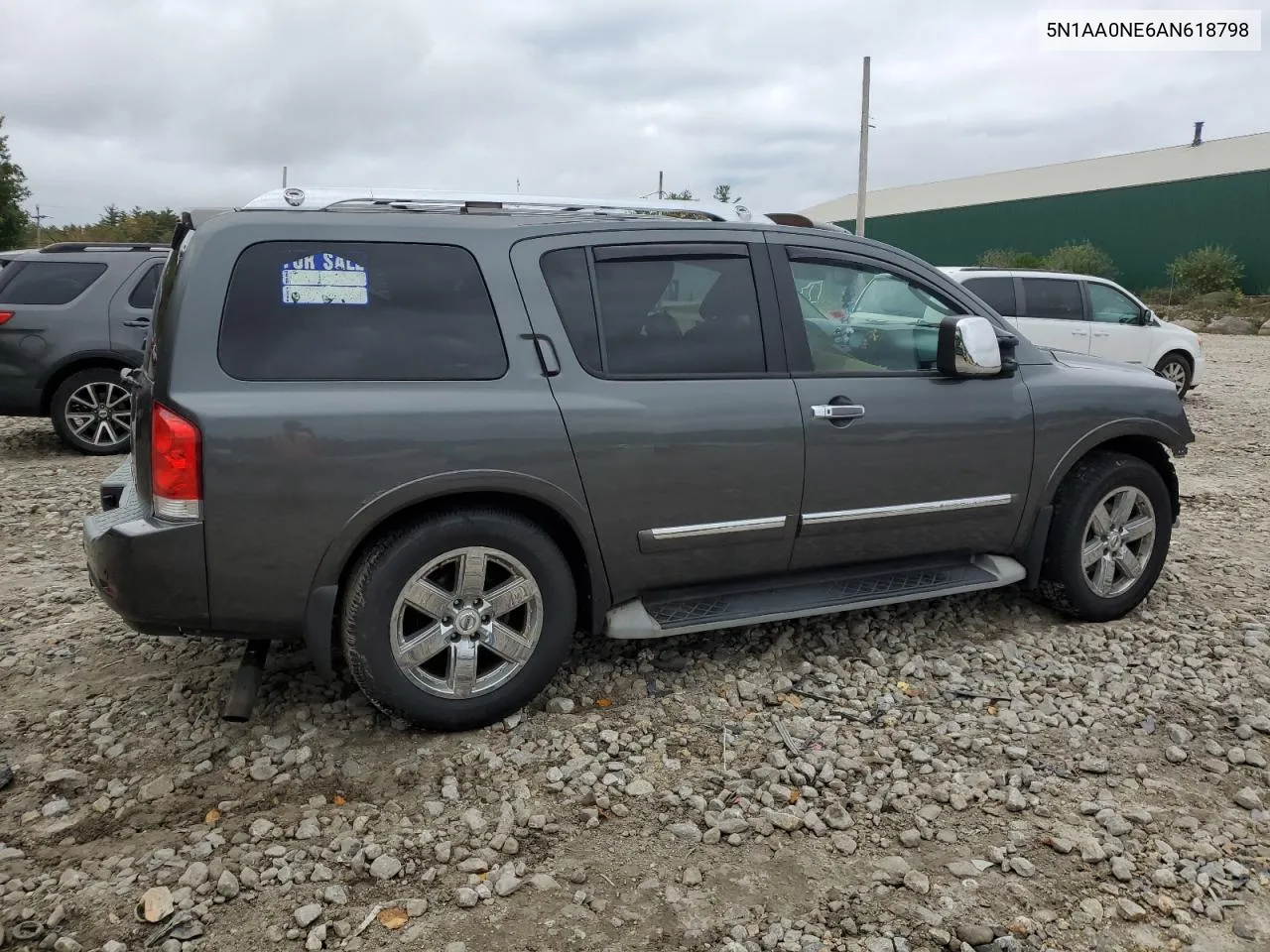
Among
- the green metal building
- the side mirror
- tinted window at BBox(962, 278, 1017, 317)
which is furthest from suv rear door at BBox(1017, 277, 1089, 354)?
the green metal building

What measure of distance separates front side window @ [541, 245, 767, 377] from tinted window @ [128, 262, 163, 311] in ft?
19.7

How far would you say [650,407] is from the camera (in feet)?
11.5

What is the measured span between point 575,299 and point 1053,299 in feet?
32.1

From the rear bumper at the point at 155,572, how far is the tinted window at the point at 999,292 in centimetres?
1014

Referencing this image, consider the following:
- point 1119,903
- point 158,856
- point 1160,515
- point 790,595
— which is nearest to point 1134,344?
point 1160,515

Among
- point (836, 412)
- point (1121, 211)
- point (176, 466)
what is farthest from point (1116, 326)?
point (1121, 211)

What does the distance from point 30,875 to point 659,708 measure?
6.60 feet

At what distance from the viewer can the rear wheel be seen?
39.4 feet

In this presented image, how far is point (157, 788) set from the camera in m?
3.09

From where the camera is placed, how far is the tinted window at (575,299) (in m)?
3.48

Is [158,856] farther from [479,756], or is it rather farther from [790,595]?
[790,595]

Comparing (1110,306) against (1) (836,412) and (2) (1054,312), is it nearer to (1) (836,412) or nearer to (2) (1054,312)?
(2) (1054,312)

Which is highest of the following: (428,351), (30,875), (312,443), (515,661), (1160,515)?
(428,351)

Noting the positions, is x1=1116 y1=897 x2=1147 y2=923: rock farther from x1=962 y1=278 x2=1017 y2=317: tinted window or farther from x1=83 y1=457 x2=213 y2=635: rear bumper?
x1=962 y1=278 x2=1017 y2=317: tinted window
